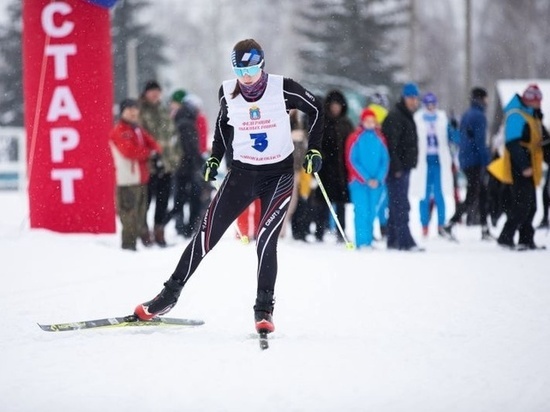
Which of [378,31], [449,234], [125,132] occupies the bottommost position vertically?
[449,234]

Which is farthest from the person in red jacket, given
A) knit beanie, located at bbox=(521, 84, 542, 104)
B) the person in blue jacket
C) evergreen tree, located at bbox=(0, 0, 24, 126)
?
evergreen tree, located at bbox=(0, 0, 24, 126)

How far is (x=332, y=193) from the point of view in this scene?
12.0m

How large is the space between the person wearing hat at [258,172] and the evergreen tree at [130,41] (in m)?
39.2

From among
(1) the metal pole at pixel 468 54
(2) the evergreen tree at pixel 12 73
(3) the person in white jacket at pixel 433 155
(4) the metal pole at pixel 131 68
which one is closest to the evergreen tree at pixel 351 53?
(4) the metal pole at pixel 131 68

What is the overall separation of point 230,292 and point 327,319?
1552 millimetres

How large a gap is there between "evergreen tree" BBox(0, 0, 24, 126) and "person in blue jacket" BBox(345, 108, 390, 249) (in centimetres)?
3446

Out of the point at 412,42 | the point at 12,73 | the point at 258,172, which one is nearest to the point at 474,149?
the point at 258,172

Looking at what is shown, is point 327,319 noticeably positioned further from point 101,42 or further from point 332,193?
point 101,42

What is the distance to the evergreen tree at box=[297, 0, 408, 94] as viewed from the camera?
138 ft

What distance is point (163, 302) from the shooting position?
19.6ft

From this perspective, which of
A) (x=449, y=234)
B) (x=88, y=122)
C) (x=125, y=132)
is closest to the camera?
(x=125, y=132)

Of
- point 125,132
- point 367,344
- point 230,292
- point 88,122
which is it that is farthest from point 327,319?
point 88,122

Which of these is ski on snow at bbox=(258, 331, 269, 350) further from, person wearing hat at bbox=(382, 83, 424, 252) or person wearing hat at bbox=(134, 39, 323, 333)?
person wearing hat at bbox=(382, 83, 424, 252)

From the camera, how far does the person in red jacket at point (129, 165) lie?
11.0 meters
